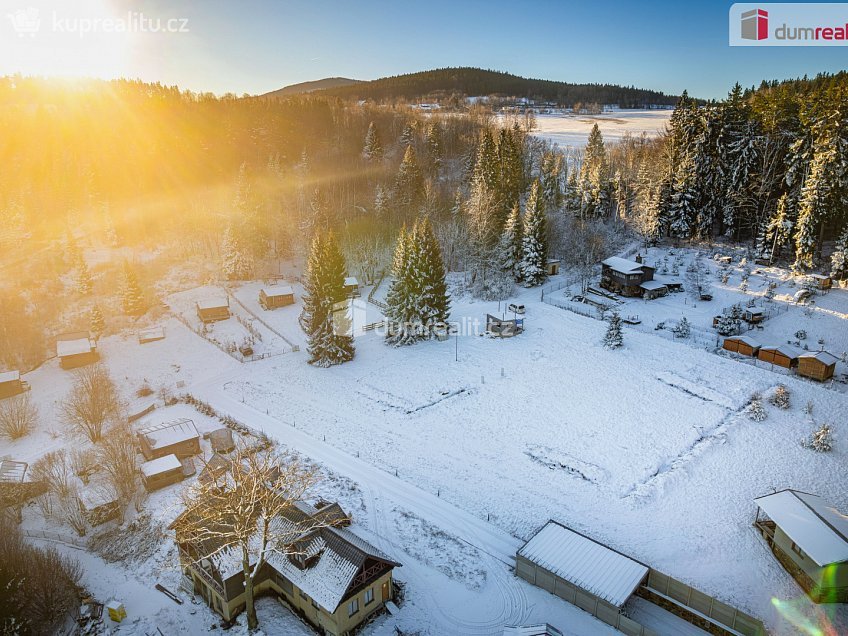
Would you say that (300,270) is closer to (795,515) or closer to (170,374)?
(170,374)

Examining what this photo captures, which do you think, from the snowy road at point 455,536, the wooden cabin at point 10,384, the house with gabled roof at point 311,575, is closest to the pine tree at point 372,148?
the wooden cabin at point 10,384

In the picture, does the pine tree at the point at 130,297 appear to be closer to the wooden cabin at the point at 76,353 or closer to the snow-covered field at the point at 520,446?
the snow-covered field at the point at 520,446

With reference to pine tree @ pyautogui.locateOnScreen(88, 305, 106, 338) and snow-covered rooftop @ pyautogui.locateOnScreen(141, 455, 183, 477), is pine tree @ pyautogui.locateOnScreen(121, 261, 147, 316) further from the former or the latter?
snow-covered rooftop @ pyautogui.locateOnScreen(141, 455, 183, 477)

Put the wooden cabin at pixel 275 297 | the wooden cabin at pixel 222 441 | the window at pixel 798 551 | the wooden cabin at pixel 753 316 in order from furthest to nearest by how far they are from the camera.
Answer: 1. the wooden cabin at pixel 275 297
2. the wooden cabin at pixel 753 316
3. the wooden cabin at pixel 222 441
4. the window at pixel 798 551

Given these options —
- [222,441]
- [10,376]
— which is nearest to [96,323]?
[10,376]

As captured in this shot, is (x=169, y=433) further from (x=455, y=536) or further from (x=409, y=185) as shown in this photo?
(x=409, y=185)
